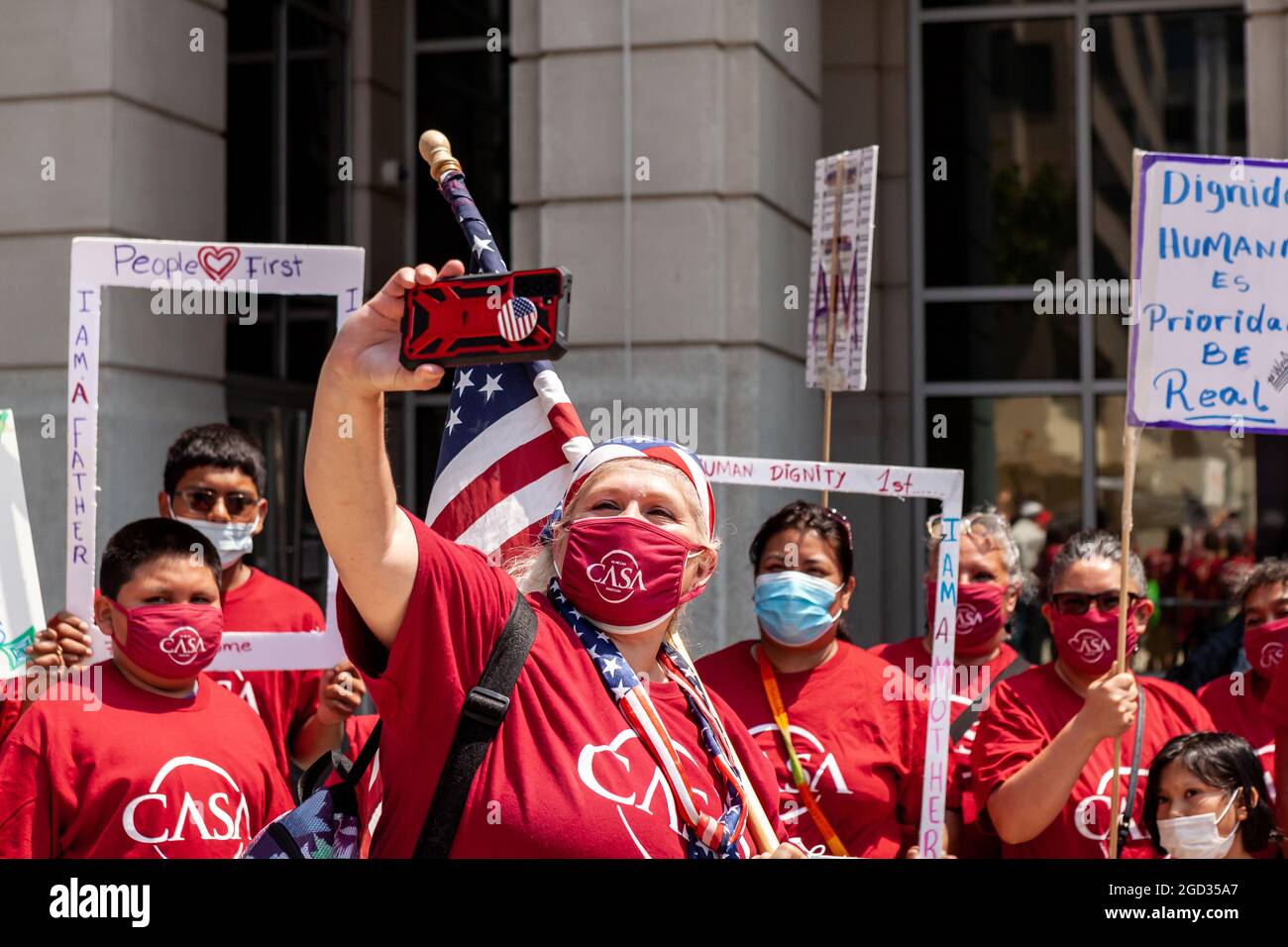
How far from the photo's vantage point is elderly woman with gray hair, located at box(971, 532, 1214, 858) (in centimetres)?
408

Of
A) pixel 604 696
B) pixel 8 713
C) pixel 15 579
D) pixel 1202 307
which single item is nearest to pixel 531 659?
pixel 604 696

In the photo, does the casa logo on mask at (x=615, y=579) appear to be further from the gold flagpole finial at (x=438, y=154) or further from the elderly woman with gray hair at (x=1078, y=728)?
the elderly woman with gray hair at (x=1078, y=728)

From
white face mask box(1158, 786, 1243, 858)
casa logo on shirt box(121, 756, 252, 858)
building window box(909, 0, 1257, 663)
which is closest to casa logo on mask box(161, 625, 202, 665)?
casa logo on shirt box(121, 756, 252, 858)

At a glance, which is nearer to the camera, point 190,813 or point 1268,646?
point 190,813

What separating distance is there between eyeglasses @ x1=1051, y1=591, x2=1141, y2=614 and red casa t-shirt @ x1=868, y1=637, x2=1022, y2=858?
0.33 metres

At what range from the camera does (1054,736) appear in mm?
4395

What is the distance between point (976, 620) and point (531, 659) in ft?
9.64

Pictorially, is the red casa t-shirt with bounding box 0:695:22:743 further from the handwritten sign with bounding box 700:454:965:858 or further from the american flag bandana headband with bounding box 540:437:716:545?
the handwritten sign with bounding box 700:454:965:858

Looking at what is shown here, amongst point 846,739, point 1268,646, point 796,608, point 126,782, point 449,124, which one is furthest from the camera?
point 449,124

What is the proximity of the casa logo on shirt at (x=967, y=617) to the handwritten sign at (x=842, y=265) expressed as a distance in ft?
3.28

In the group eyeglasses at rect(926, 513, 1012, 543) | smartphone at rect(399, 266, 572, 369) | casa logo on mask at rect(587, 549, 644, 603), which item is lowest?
casa logo on mask at rect(587, 549, 644, 603)

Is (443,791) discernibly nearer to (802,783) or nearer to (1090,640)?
(802,783)
